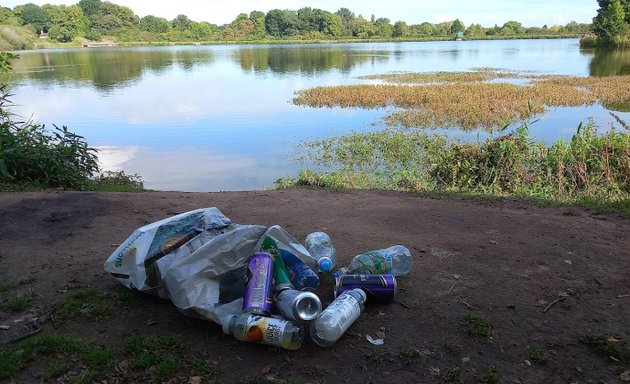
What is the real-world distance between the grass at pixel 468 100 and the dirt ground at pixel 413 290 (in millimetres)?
12595

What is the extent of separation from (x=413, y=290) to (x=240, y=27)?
138 meters

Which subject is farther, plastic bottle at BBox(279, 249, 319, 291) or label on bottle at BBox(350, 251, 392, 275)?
label on bottle at BBox(350, 251, 392, 275)

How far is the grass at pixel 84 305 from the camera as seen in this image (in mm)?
3246

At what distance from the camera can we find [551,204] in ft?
23.4

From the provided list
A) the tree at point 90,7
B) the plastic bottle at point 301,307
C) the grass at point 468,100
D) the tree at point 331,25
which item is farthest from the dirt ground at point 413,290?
the tree at point 90,7

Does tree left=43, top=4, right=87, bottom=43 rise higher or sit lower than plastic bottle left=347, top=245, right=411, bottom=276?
higher

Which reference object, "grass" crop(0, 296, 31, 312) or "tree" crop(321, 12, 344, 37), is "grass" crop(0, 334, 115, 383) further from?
"tree" crop(321, 12, 344, 37)

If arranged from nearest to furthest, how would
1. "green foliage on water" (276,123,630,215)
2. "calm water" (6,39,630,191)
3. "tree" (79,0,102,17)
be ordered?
"green foliage on water" (276,123,630,215) < "calm water" (6,39,630,191) < "tree" (79,0,102,17)

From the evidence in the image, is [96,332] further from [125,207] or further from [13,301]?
[125,207]

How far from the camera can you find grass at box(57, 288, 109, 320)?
3246 millimetres

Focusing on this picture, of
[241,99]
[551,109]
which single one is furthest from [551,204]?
[241,99]

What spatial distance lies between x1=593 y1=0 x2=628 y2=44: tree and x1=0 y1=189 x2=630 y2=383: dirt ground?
6838 centimetres

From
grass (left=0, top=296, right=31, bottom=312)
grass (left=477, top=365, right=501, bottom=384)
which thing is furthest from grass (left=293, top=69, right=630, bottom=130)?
grass (left=0, top=296, right=31, bottom=312)

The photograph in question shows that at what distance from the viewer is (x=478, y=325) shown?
3.19 metres
